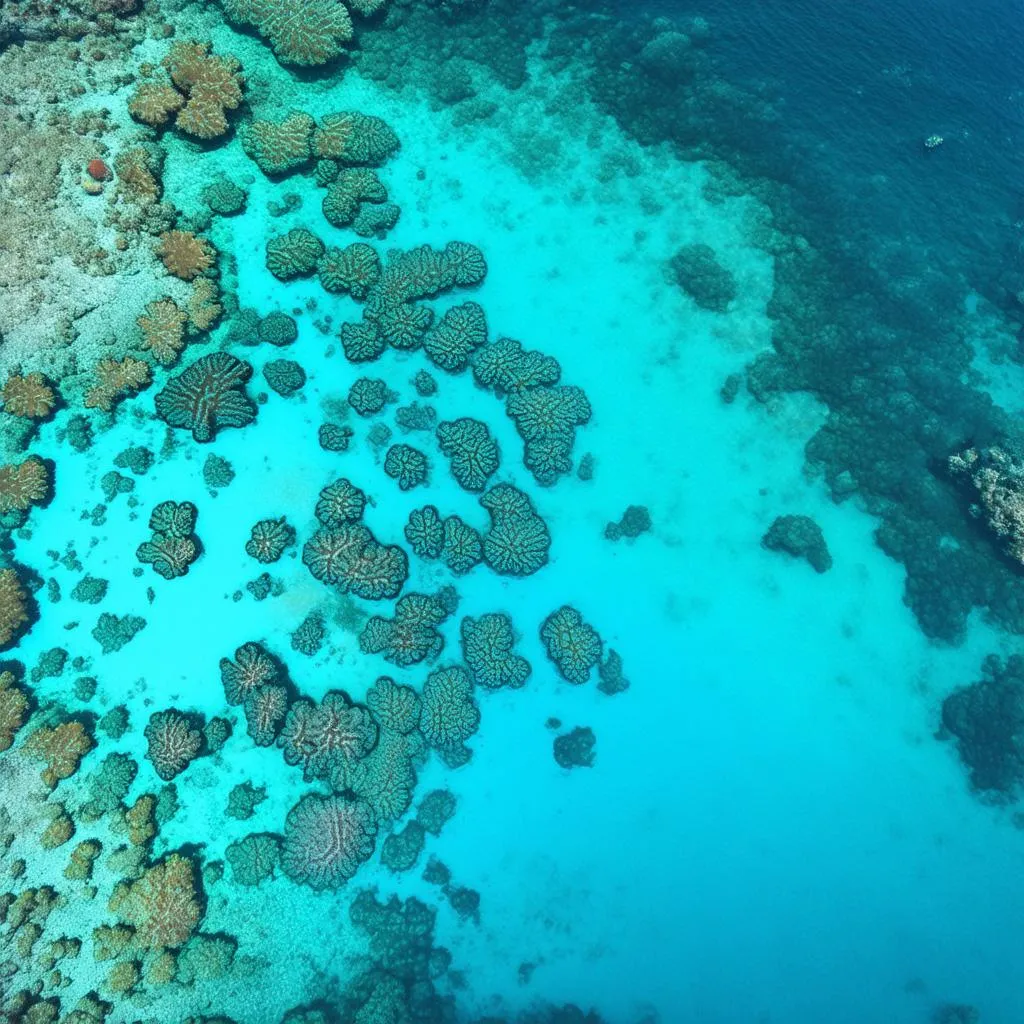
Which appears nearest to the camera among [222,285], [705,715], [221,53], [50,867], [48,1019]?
[48,1019]

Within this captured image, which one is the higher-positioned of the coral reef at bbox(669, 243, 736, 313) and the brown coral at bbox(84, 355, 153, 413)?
the coral reef at bbox(669, 243, 736, 313)

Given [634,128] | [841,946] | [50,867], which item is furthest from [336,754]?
[634,128]

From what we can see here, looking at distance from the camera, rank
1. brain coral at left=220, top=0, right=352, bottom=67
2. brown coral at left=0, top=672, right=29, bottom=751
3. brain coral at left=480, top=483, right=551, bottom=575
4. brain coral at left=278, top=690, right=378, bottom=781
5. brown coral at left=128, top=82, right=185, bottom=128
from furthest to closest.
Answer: brain coral at left=220, top=0, right=352, bottom=67 < brown coral at left=128, top=82, right=185, bottom=128 < brain coral at left=480, top=483, right=551, bottom=575 < brain coral at left=278, top=690, right=378, bottom=781 < brown coral at left=0, top=672, right=29, bottom=751

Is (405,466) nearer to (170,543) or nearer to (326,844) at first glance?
(170,543)

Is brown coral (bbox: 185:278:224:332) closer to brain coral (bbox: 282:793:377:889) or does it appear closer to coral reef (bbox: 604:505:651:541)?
coral reef (bbox: 604:505:651:541)

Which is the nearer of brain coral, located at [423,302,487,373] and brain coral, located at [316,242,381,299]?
brain coral, located at [423,302,487,373]

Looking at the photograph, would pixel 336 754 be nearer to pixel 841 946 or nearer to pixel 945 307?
pixel 841 946

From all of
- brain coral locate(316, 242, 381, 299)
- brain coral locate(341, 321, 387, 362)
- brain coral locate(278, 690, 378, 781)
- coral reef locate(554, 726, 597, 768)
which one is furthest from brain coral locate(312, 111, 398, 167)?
coral reef locate(554, 726, 597, 768)
